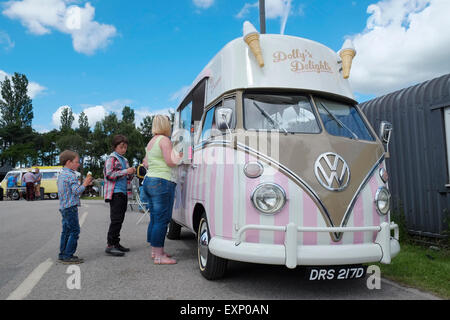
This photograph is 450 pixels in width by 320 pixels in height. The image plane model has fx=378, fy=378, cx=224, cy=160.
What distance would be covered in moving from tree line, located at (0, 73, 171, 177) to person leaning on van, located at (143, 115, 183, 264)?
4632 cm

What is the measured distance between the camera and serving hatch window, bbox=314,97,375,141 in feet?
13.8

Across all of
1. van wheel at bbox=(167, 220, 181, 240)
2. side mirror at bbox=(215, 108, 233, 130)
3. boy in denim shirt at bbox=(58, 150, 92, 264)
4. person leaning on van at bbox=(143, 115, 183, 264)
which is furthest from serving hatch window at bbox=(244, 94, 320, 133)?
van wheel at bbox=(167, 220, 181, 240)

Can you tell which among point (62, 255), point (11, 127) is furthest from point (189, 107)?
point (11, 127)

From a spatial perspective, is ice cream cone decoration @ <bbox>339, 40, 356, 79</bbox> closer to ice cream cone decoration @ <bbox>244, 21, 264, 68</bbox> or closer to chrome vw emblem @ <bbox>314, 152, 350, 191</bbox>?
ice cream cone decoration @ <bbox>244, 21, 264, 68</bbox>

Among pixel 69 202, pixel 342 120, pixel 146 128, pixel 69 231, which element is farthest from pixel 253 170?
pixel 146 128

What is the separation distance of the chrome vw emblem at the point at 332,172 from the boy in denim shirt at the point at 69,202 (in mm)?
3103

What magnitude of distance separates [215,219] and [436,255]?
12.4ft

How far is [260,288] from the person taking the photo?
13.2ft

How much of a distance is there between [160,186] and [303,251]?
236cm

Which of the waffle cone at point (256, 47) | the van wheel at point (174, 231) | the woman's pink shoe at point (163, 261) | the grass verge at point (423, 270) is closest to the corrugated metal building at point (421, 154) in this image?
the grass verge at point (423, 270)

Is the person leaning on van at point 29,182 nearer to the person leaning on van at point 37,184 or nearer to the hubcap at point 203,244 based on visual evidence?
the person leaning on van at point 37,184

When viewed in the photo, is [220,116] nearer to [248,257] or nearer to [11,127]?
[248,257]

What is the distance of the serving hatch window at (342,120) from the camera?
4191mm

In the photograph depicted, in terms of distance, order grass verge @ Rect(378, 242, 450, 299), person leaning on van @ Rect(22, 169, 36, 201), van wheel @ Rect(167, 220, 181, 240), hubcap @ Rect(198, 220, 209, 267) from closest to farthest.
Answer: grass verge @ Rect(378, 242, 450, 299), hubcap @ Rect(198, 220, 209, 267), van wheel @ Rect(167, 220, 181, 240), person leaning on van @ Rect(22, 169, 36, 201)
